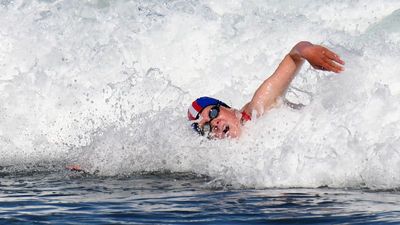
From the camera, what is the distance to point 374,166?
7652 mm

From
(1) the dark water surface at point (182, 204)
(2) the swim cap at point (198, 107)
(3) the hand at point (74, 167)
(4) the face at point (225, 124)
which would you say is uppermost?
(2) the swim cap at point (198, 107)

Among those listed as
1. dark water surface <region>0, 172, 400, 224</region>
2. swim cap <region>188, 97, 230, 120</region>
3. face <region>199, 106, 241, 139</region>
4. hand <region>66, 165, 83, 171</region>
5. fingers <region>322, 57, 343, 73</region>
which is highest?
fingers <region>322, 57, 343, 73</region>

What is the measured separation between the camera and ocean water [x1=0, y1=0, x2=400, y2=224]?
7191 millimetres

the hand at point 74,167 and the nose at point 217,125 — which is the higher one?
the nose at point 217,125

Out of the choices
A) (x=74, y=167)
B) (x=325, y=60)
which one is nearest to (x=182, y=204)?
(x=325, y=60)

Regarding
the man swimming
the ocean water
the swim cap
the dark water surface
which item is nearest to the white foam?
the ocean water

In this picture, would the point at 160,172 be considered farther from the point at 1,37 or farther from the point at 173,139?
the point at 1,37

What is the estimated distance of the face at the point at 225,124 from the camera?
8.85 m

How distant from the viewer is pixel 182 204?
7207 millimetres

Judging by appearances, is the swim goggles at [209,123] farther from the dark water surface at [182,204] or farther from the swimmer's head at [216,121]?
the dark water surface at [182,204]

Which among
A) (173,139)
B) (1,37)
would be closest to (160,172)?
(173,139)

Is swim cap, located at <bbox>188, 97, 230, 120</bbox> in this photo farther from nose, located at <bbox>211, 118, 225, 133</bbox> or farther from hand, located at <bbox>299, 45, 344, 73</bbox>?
hand, located at <bbox>299, 45, 344, 73</bbox>

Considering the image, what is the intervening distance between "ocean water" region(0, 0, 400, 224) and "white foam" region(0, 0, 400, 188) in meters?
0.02

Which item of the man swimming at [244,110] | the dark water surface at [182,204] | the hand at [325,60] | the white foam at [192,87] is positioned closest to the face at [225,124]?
the man swimming at [244,110]
